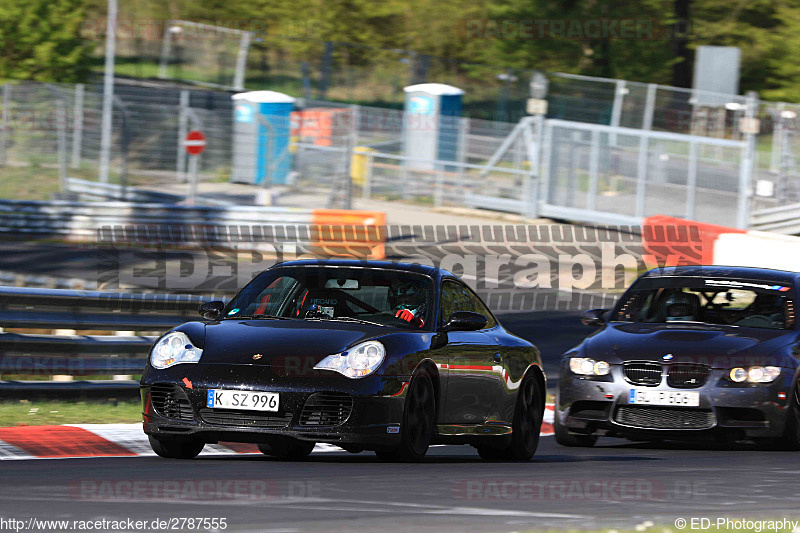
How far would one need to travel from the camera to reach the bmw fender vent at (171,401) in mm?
7625

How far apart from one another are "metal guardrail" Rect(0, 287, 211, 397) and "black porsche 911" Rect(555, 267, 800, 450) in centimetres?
346

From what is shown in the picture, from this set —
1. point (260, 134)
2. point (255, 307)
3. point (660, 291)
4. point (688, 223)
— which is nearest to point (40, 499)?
point (255, 307)

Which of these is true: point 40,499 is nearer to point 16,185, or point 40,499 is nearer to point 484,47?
point 16,185

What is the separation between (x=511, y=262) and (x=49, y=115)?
34.4ft

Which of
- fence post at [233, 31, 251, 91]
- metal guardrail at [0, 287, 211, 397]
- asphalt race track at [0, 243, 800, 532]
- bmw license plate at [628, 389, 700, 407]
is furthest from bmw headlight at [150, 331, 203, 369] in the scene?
fence post at [233, 31, 251, 91]

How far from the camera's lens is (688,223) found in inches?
846

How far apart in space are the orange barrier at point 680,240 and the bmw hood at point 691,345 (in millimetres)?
10414

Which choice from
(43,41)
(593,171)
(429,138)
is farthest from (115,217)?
(43,41)

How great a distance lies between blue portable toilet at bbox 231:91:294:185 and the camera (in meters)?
26.3

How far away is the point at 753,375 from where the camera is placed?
960 centimetres

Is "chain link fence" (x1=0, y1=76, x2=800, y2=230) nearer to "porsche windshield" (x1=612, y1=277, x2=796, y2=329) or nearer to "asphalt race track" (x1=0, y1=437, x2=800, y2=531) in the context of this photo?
"porsche windshield" (x1=612, y1=277, x2=796, y2=329)

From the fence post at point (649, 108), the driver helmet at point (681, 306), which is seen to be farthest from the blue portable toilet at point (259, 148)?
the driver helmet at point (681, 306)

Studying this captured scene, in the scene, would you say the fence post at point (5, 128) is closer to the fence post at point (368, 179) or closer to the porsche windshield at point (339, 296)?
the fence post at point (368, 179)

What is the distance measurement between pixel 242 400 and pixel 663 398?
3408 millimetres
